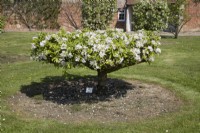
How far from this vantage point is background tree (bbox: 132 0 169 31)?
23.8 m

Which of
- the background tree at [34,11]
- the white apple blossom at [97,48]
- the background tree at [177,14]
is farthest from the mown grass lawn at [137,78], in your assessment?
the background tree at [34,11]

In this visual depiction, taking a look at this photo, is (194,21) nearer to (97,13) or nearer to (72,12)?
(72,12)

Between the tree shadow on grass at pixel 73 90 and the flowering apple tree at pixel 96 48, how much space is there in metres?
0.72

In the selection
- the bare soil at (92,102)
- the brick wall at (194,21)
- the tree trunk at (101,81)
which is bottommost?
the bare soil at (92,102)

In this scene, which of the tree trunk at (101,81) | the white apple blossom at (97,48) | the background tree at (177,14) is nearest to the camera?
the white apple blossom at (97,48)

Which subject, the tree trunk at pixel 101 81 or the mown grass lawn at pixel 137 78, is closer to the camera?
the mown grass lawn at pixel 137 78

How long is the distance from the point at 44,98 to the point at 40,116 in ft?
3.95

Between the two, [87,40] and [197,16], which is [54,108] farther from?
[197,16]

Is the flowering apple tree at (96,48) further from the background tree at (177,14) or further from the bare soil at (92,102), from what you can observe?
the background tree at (177,14)

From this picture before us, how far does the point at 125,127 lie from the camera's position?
724cm

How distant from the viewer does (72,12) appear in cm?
3028

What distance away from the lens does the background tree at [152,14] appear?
23797mm

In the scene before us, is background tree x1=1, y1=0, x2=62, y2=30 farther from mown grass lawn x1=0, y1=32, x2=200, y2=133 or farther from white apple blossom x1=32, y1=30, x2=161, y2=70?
white apple blossom x1=32, y1=30, x2=161, y2=70

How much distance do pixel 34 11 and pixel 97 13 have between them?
7462 millimetres
